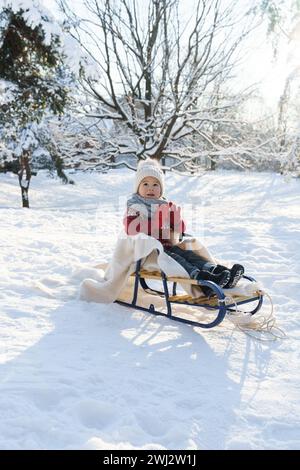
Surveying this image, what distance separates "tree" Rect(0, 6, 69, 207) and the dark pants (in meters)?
4.64

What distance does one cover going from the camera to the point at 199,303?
343cm

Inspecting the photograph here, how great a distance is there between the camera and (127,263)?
3.85 meters

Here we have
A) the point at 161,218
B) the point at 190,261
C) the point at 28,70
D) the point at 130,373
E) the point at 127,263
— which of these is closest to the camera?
the point at 130,373

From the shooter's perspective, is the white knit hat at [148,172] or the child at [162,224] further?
the white knit hat at [148,172]

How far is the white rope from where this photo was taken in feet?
11.2

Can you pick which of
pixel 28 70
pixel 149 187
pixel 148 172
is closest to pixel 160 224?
pixel 149 187

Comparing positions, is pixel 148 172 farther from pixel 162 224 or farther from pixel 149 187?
pixel 162 224

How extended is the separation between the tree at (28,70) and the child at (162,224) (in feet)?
12.2

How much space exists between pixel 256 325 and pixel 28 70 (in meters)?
6.42

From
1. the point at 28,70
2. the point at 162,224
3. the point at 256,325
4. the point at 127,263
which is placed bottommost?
the point at 256,325

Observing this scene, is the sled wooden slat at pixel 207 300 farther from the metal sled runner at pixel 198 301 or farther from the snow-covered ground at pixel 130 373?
the snow-covered ground at pixel 130 373

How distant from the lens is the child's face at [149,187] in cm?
436

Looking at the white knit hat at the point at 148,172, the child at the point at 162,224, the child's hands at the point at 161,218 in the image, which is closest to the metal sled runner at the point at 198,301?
the child at the point at 162,224
